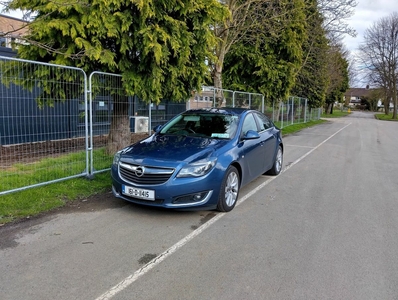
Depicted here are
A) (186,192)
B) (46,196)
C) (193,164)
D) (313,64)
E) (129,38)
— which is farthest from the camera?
(313,64)

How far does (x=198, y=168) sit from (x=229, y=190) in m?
0.79

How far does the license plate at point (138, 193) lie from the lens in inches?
180

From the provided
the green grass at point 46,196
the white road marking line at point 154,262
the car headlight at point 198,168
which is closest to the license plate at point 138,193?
the car headlight at point 198,168

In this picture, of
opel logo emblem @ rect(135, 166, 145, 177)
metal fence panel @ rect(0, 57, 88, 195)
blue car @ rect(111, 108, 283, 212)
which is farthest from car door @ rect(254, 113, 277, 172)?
metal fence panel @ rect(0, 57, 88, 195)

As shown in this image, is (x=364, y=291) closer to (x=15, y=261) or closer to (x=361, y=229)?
(x=361, y=229)

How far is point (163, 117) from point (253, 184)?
3.46 m

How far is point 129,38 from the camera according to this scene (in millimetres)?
6938

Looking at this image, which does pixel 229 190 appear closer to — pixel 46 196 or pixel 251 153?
pixel 251 153

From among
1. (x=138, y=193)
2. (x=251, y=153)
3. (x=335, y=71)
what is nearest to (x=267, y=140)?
(x=251, y=153)

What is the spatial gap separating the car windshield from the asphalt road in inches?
48.6

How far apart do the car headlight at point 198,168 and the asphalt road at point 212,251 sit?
0.68 meters

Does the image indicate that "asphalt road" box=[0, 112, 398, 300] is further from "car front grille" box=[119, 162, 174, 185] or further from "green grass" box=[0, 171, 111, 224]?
"car front grille" box=[119, 162, 174, 185]

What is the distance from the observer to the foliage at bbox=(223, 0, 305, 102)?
17.1 m

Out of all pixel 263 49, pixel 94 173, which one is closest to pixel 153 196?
pixel 94 173
